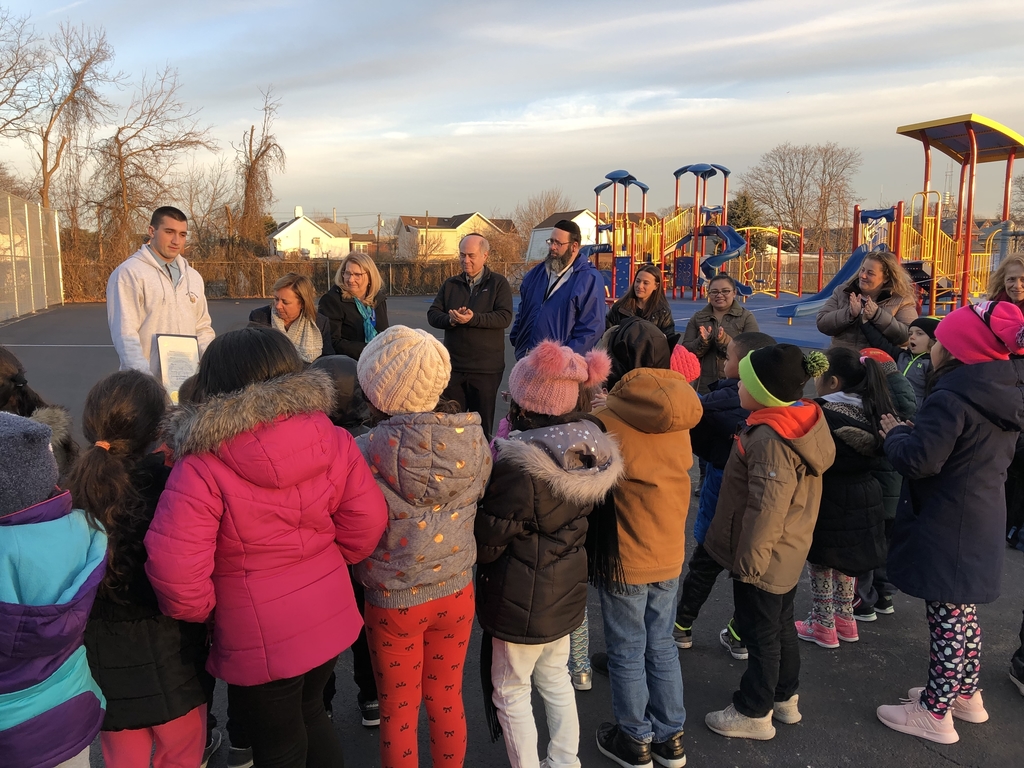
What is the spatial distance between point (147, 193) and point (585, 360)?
105ft

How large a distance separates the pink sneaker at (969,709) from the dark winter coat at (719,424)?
1.22 metres

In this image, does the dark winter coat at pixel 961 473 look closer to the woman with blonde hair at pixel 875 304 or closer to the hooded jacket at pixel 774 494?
the hooded jacket at pixel 774 494

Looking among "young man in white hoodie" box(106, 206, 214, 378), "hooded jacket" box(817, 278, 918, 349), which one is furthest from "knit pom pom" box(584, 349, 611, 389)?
"hooded jacket" box(817, 278, 918, 349)

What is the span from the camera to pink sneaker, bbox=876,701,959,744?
265 cm

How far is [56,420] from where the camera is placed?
2.34 metres

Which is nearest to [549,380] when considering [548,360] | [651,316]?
[548,360]

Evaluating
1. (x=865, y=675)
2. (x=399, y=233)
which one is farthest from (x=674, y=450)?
(x=399, y=233)

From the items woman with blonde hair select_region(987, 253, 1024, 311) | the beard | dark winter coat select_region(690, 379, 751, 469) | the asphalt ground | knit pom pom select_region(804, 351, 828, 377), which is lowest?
the asphalt ground

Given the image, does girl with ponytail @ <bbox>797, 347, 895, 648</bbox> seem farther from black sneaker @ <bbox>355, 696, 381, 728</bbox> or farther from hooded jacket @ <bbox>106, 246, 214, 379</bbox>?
hooded jacket @ <bbox>106, 246, 214, 379</bbox>

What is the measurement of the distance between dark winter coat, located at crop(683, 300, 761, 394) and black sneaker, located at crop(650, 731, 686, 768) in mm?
3060

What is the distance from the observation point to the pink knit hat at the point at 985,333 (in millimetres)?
2504

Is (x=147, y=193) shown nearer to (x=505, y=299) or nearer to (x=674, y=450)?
(x=505, y=299)

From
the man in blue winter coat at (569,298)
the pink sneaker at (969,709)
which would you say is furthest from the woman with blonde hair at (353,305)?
the pink sneaker at (969,709)

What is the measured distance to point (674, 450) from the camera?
100.0 inches
